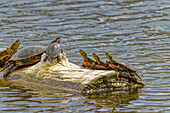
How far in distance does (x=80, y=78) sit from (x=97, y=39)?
613 centimetres

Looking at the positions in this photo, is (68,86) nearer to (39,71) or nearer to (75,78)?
(75,78)

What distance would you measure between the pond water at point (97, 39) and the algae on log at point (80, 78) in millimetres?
220

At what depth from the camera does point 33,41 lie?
14.1 meters

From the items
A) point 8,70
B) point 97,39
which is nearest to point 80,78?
point 8,70

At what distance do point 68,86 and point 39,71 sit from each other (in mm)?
1048

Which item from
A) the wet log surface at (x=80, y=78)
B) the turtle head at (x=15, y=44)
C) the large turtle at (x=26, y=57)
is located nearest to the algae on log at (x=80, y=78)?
the wet log surface at (x=80, y=78)

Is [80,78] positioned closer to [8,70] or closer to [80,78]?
[80,78]

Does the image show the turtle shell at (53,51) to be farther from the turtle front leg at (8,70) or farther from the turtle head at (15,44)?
the turtle head at (15,44)

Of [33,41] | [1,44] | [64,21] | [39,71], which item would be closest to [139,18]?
[64,21]

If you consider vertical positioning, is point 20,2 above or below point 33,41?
above

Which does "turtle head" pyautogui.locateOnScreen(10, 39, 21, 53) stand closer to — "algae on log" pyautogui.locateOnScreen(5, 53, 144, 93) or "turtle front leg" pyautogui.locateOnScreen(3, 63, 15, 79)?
"turtle front leg" pyautogui.locateOnScreen(3, 63, 15, 79)

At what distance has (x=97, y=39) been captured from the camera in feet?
46.0

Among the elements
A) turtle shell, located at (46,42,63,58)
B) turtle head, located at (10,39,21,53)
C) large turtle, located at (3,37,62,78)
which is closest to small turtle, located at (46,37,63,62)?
turtle shell, located at (46,42,63,58)

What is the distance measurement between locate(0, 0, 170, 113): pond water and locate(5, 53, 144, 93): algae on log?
0.22 metres
